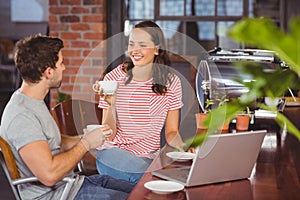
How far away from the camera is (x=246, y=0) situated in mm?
4328

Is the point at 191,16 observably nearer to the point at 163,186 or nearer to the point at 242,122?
the point at 242,122

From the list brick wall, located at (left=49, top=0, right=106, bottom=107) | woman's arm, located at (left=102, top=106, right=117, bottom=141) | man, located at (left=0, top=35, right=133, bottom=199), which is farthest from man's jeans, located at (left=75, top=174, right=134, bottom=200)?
brick wall, located at (left=49, top=0, right=106, bottom=107)

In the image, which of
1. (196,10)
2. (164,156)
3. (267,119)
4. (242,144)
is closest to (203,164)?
(242,144)

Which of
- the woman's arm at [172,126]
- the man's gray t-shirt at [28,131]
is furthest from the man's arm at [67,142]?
the woman's arm at [172,126]

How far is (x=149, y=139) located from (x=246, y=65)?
203 cm

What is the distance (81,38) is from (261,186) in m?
2.89

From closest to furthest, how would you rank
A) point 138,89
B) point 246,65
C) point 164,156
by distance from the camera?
point 246,65, point 164,156, point 138,89

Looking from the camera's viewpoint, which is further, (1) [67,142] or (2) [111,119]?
(2) [111,119]

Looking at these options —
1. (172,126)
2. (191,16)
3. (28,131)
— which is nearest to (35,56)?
(28,131)

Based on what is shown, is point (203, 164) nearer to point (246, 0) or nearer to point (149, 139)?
point (149, 139)

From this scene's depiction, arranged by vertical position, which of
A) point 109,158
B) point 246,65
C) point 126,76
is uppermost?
point 246,65

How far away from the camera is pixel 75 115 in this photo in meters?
2.91

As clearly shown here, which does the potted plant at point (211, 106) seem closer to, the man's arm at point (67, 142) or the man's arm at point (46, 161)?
the man's arm at point (67, 142)

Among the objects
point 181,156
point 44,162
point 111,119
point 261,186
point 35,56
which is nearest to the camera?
point 261,186
